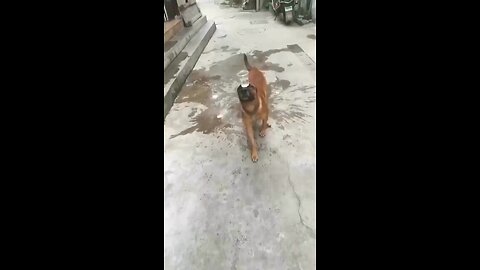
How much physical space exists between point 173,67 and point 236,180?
271cm

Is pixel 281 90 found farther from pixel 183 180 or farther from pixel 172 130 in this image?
pixel 183 180

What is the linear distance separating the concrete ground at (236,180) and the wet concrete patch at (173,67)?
0.26 metres

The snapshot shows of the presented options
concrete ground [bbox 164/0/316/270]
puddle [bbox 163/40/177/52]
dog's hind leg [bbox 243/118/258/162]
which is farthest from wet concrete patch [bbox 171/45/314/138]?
puddle [bbox 163/40/177/52]

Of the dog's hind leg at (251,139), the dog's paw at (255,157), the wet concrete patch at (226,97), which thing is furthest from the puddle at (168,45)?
the dog's paw at (255,157)

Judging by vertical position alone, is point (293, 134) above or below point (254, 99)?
below

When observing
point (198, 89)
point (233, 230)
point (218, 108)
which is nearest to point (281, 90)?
point (218, 108)

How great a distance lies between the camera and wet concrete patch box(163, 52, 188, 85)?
157 inches

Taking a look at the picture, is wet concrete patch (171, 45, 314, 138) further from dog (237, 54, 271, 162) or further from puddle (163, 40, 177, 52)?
puddle (163, 40, 177, 52)

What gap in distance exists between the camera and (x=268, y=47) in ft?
19.0

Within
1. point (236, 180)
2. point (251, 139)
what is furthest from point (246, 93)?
point (236, 180)

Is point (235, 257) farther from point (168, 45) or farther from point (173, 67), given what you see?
point (168, 45)

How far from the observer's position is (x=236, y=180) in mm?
2264

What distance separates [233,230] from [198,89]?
261 cm

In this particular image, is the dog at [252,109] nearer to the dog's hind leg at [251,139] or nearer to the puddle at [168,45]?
the dog's hind leg at [251,139]
